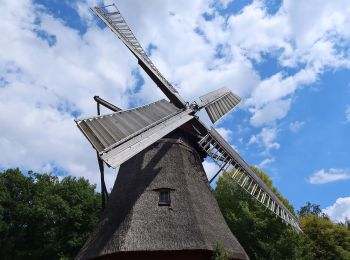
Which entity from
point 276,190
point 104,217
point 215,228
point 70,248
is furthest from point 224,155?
point 276,190

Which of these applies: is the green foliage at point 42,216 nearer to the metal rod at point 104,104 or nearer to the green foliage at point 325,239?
the metal rod at point 104,104

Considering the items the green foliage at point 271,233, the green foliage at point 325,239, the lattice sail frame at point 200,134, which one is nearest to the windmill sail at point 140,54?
the lattice sail frame at point 200,134

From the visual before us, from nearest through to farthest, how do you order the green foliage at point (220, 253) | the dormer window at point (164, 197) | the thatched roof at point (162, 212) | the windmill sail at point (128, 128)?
the windmill sail at point (128, 128) → the green foliage at point (220, 253) → the thatched roof at point (162, 212) → the dormer window at point (164, 197)

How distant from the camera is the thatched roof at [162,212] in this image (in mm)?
11703

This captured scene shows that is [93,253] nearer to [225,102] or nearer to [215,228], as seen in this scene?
[215,228]

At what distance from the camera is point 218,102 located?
19.5 metres

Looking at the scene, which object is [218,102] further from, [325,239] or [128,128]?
[325,239]

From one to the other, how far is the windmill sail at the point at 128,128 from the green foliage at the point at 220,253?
3.72 m

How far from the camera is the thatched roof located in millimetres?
11703

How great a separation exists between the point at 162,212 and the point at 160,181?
1.33 m

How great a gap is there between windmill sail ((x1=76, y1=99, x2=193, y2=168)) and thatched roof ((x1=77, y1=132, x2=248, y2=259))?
3.81 ft

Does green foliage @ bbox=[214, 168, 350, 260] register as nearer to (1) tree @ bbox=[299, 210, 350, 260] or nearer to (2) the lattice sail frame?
(1) tree @ bbox=[299, 210, 350, 260]

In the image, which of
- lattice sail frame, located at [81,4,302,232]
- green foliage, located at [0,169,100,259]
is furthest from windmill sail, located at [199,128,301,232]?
green foliage, located at [0,169,100,259]

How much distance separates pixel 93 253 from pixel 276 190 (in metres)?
21.6
